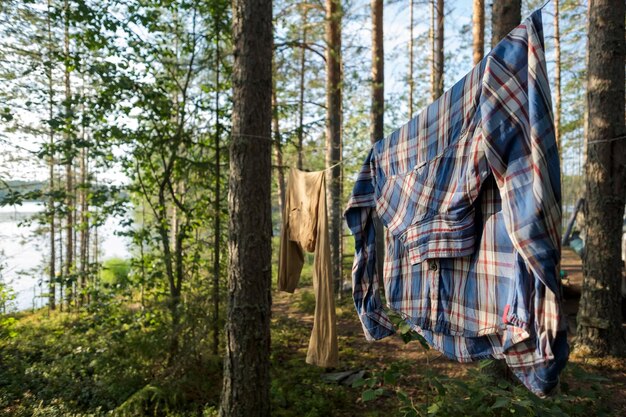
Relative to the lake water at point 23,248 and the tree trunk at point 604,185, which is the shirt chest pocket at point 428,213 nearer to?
the tree trunk at point 604,185

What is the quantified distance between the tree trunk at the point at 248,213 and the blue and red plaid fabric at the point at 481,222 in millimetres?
1406

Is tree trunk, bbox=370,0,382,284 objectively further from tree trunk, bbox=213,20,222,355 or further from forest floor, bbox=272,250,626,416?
tree trunk, bbox=213,20,222,355

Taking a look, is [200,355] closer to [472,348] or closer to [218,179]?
[218,179]

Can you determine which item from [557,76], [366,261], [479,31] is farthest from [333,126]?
[557,76]

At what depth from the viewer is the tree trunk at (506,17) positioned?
321 cm

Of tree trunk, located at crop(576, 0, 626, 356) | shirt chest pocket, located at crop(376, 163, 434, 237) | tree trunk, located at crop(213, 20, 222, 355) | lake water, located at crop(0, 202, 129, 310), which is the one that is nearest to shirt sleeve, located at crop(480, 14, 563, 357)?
shirt chest pocket, located at crop(376, 163, 434, 237)

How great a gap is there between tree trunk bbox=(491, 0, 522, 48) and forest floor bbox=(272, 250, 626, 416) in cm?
249

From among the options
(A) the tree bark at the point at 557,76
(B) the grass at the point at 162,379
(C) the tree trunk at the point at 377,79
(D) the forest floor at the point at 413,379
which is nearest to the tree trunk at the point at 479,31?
(C) the tree trunk at the point at 377,79

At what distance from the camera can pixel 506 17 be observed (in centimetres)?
322

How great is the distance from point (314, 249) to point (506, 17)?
2432 mm

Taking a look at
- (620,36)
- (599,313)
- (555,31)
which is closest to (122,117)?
(620,36)

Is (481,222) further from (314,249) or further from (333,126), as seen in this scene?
(333,126)

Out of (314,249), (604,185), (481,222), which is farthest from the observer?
(604,185)

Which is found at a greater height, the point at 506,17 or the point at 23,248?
the point at 506,17
